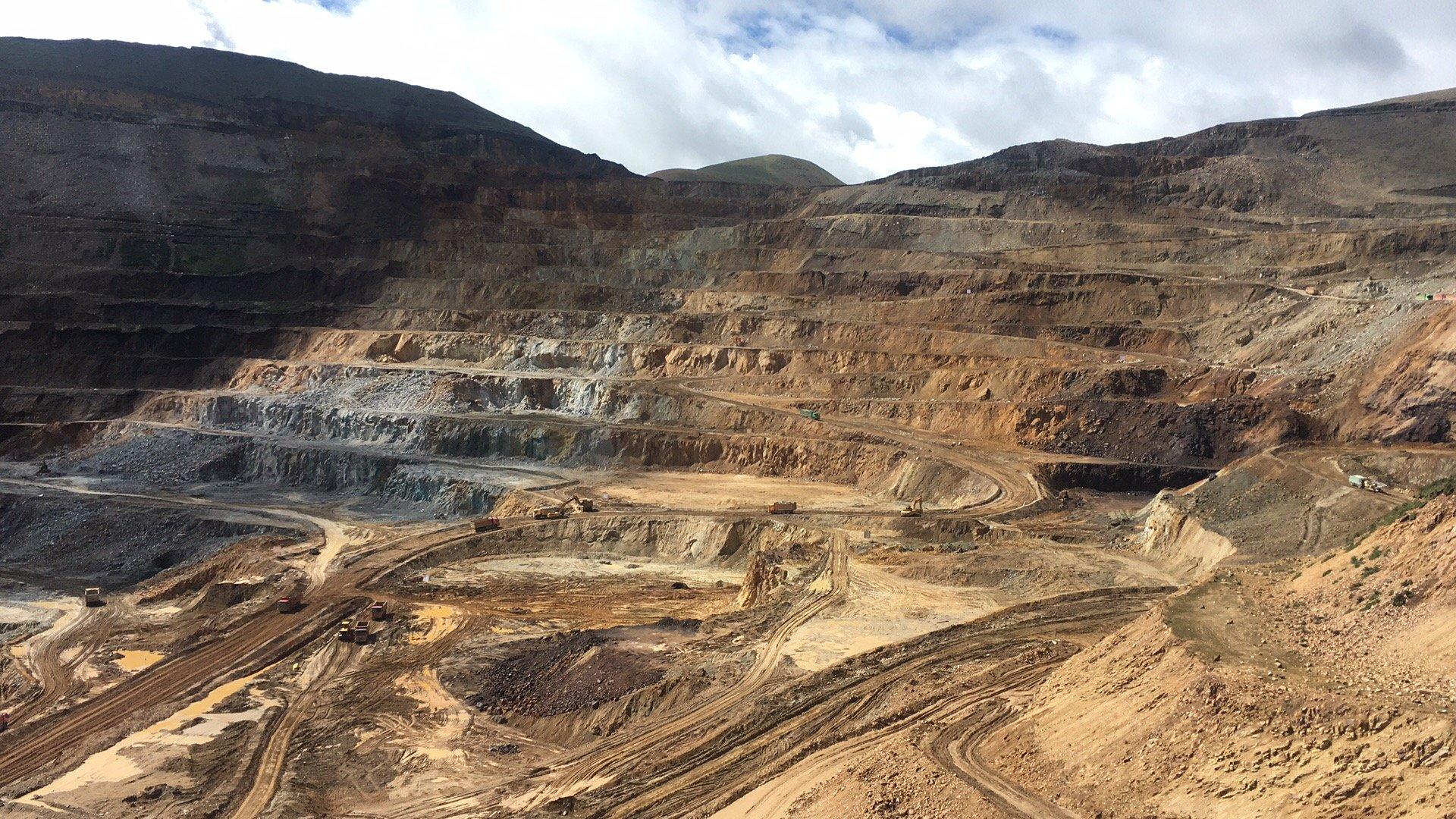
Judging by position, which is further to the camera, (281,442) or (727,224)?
(727,224)

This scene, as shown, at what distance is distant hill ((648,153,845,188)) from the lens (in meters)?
166

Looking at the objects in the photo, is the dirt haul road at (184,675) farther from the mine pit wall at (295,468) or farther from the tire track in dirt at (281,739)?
the mine pit wall at (295,468)

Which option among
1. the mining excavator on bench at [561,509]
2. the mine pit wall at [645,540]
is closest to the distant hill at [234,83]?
the mining excavator on bench at [561,509]

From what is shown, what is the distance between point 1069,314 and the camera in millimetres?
70750

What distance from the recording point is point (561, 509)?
4681 centimetres

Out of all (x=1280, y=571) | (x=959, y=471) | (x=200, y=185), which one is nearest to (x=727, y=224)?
(x=200, y=185)

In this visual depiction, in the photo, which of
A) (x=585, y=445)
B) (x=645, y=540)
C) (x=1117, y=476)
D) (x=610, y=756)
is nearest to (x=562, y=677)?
(x=610, y=756)

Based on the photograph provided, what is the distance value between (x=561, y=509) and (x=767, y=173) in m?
135

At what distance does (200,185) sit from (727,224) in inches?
1999

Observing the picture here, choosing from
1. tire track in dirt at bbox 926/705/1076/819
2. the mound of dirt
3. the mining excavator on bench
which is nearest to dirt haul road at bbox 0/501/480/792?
the mining excavator on bench

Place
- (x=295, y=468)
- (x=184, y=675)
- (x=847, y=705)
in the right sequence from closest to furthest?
(x=847, y=705), (x=184, y=675), (x=295, y=468)

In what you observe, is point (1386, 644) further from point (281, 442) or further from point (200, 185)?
point (200, 185)

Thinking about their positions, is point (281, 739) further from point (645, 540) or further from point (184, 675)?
point (645, 540)

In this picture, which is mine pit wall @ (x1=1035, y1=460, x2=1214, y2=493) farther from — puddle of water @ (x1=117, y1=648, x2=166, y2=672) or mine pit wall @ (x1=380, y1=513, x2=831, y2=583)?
puddle of water @ (x1=117, y1=648, x2=166, y2=672)
